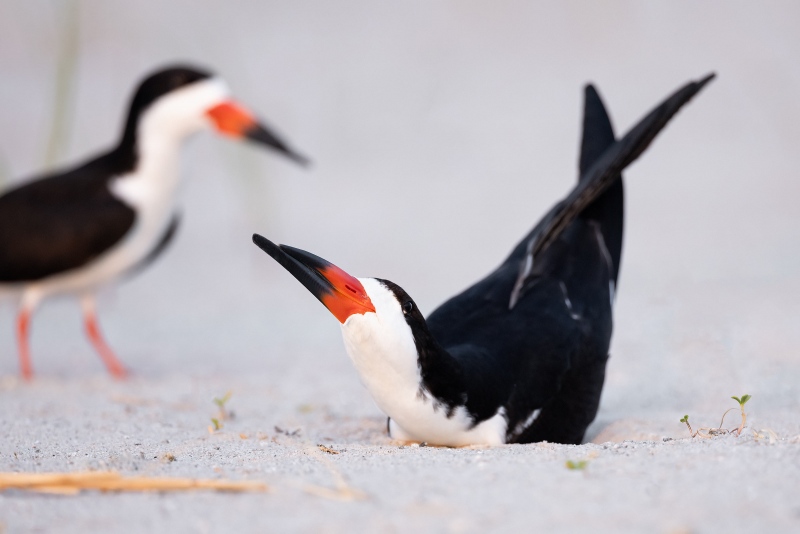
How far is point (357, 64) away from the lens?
32.0ft

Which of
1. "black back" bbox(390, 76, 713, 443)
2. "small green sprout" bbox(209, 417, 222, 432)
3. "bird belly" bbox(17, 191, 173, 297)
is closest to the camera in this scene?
"black back" bbox(390, 76, 713, 443)

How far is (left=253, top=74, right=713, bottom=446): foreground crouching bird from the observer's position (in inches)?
106

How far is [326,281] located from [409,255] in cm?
413

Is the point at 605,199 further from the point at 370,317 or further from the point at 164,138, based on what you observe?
the point at 164,138

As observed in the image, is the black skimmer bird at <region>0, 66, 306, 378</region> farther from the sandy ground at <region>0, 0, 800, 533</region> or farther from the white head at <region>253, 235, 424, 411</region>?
the white head at <region>253, 235, 424, 411</region>

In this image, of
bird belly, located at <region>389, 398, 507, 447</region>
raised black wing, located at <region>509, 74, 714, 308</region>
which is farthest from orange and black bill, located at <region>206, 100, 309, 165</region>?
bird belly, located at <region>389, 398, 507, 447</region>

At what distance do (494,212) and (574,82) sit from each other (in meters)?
2.34

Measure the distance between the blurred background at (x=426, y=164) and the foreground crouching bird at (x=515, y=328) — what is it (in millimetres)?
547

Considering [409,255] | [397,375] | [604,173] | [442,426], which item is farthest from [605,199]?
[409,255]

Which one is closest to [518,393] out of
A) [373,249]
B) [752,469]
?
[752,469]

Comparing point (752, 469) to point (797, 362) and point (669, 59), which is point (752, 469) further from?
point (669, 59)

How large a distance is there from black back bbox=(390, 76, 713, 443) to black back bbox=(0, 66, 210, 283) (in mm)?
2077

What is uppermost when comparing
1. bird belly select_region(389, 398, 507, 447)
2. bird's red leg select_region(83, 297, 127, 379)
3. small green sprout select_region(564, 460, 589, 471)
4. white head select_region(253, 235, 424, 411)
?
white head select_region(253, 235, 424, 411)

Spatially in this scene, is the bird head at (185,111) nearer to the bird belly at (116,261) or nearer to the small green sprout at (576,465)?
the bird belly at (116,261)
